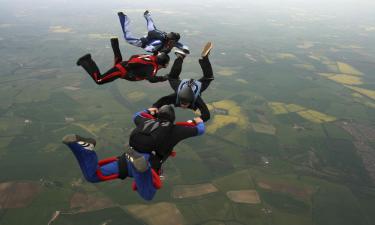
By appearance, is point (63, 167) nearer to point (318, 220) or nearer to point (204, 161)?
point (204, 161)

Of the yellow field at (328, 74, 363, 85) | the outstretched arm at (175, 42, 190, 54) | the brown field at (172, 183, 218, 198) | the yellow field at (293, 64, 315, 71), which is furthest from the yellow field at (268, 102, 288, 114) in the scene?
the outstretched arm at (175, 42, 190, 54)

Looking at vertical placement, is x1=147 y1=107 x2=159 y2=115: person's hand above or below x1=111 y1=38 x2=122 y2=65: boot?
below

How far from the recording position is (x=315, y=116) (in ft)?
279

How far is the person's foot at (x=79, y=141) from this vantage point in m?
6.82

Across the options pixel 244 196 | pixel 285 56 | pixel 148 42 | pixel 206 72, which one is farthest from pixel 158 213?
pixel 285 56

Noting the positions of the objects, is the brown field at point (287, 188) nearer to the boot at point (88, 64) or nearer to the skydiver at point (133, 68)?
the skydiver at point (133, 68)

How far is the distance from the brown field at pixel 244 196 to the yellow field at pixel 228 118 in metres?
20.8

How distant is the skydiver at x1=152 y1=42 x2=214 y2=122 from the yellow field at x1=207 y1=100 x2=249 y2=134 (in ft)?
209

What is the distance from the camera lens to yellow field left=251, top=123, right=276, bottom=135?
76387mm

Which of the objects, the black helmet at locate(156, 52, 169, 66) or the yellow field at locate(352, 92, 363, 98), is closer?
the black helmet at locate(156, 52, 169, 66)

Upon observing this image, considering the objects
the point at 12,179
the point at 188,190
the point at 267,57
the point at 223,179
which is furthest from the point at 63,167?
the point at 267,57

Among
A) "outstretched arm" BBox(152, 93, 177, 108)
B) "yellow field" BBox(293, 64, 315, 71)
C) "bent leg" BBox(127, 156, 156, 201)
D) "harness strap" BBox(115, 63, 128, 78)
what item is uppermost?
"harness strap" BBox(115, 63, 128, 78)

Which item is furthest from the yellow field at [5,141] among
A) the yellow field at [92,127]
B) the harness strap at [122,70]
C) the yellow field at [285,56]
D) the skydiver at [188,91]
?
the yellow field at [285,56]

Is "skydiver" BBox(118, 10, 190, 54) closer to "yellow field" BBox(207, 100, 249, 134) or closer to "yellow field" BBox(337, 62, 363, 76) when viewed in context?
"yellow field" BBox(207, 100, 249, 134)
